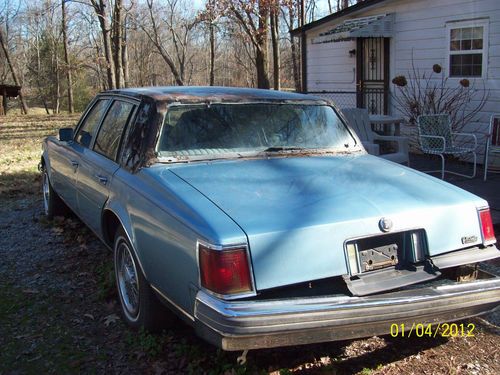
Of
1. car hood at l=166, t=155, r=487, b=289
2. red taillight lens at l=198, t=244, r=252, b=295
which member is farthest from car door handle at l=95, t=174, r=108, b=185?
red taillight lens at l=198, t=244, r=252, b=295

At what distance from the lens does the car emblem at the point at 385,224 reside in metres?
2.83

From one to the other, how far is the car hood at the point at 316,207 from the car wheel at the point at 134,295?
666mm

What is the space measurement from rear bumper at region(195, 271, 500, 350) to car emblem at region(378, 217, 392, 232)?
0.33m

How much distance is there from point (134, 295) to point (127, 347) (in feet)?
1.16

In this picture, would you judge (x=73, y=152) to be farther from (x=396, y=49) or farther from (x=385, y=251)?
(x=396, y=49)

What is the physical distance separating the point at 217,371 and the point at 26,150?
10996 mm

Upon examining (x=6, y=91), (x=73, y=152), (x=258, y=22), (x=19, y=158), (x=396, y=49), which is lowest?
(x=19, y=158)

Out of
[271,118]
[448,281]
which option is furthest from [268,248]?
[271,118]

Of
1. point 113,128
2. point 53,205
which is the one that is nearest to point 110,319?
point 113,128

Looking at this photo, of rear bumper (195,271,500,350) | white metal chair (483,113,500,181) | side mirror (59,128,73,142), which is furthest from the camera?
white metal chair (483,113,500,181)

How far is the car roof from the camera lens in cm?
393

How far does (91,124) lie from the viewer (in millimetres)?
5016

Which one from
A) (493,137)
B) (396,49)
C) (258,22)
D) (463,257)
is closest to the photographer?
(463,257)

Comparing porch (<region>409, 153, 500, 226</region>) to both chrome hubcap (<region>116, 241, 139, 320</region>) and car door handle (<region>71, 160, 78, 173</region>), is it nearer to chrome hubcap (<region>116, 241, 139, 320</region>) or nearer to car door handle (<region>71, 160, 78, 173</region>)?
chrome hubcap (<region>116, 241, 139, 320</region>)
